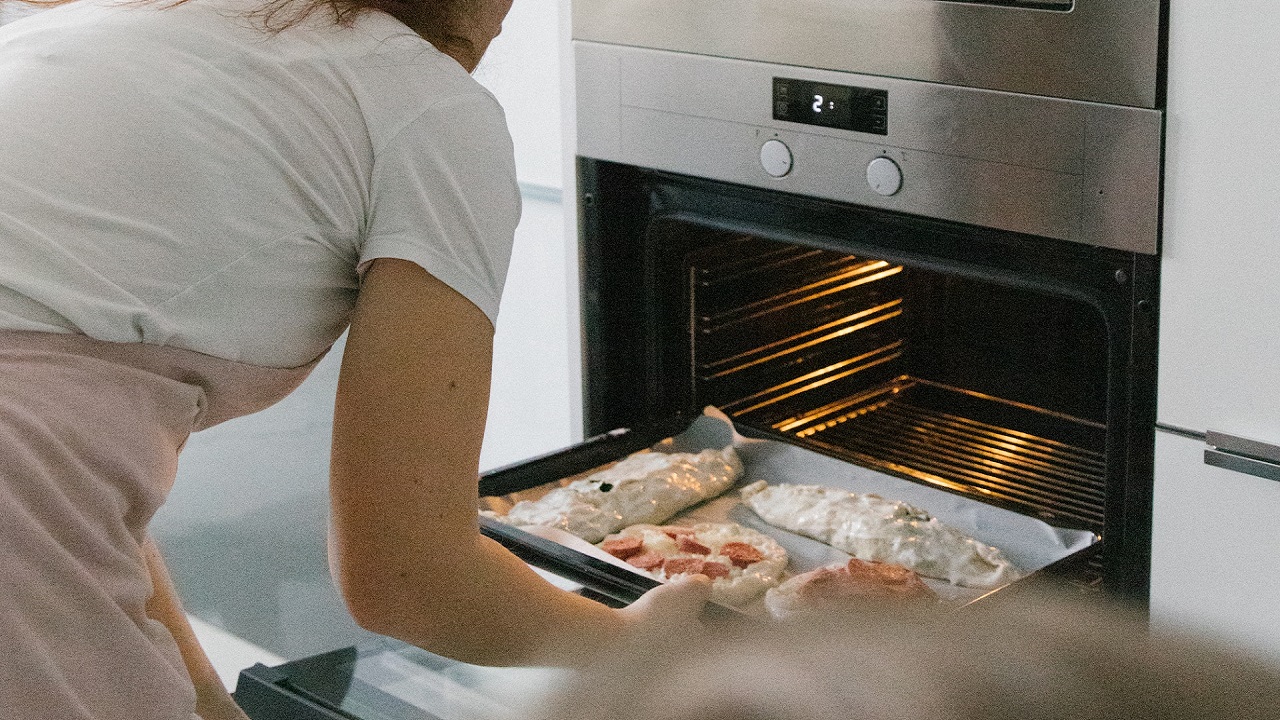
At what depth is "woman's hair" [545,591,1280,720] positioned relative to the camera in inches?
18.4

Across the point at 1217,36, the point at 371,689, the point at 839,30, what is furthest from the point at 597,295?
the point at 1217,36

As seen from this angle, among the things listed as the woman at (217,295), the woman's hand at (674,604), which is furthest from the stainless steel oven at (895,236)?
the woman at (217,295)

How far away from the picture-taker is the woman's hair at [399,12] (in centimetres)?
90

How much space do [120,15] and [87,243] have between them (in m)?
0.15

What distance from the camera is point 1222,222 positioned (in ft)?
3.99

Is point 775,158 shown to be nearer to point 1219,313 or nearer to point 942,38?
point 942,38

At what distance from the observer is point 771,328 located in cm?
191

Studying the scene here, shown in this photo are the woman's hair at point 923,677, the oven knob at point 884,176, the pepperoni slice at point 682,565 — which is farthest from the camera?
the pepperoni slice at point 682,565

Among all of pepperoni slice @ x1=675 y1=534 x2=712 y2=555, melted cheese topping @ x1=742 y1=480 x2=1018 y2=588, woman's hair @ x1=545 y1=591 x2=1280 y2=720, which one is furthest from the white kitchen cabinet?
woman's hair @ x1=545 y1=591 x2=1280 y2=720

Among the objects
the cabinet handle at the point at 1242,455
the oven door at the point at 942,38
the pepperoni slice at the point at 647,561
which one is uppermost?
the oven door at the point at 942,38

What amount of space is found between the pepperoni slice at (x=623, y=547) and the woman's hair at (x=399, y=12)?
29.6 inches

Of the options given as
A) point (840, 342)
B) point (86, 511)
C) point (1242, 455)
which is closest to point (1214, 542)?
point (1242, 455)

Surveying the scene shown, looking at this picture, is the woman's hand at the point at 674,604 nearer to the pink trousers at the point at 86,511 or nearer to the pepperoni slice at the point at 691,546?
the pink trousers at the point at 86,511

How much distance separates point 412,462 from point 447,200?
15 cm
